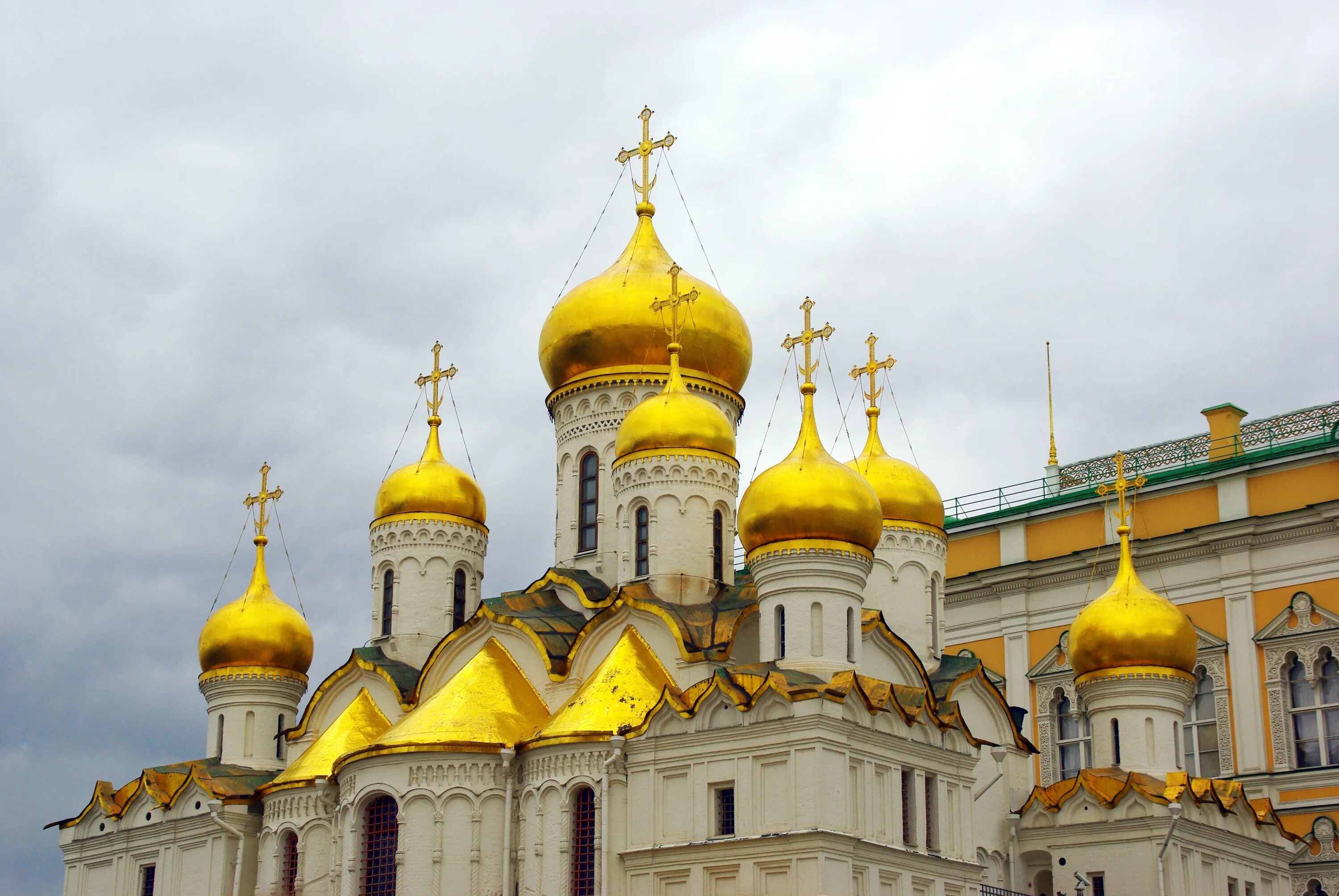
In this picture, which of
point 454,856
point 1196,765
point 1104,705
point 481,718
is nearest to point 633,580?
point 481,718

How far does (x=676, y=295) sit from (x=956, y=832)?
8.41 m

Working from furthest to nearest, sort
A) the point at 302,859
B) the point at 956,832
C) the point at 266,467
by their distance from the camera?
the point at 266,467 → the point at 302,859 → the point at 956,832

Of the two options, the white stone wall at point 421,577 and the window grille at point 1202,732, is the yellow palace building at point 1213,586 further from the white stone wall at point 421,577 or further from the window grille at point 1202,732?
the white stone wall at point 421,577

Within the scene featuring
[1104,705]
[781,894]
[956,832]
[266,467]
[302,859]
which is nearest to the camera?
[781,894]

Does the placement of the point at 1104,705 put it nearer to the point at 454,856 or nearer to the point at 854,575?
→ the point at 854,575

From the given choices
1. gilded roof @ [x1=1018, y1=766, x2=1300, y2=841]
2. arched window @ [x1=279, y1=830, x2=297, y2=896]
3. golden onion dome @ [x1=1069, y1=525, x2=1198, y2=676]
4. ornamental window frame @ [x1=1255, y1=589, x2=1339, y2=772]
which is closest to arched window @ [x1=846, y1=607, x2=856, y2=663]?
gilded roof @ [x1=1018, y1=766, x2=1300, y2=841]

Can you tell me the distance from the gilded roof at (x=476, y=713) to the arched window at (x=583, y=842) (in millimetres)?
1186

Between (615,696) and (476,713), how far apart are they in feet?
5.79

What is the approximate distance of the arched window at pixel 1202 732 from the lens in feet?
93.9

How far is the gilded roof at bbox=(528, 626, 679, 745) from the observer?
22125 mm

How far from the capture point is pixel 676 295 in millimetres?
A: 26156

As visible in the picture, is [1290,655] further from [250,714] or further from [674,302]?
[250,714]

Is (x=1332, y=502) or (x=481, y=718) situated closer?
(x=481, y=718)

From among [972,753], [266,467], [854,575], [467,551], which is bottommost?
[972,753]
